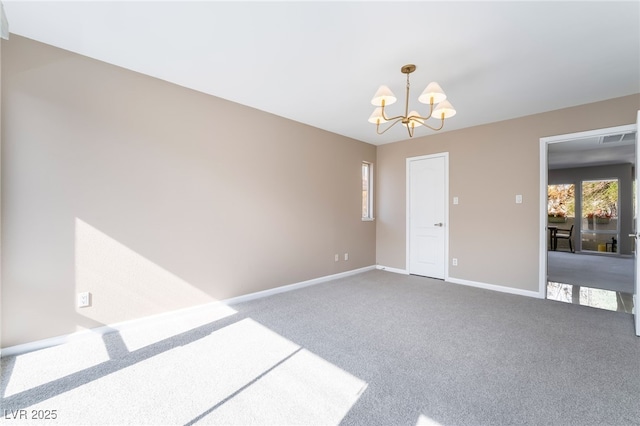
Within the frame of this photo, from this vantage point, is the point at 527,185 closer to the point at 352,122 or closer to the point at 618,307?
the point at 618,307

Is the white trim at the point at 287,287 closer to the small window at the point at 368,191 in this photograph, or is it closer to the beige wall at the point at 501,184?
the small window at the point at 368,191

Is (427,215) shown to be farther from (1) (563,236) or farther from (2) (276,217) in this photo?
(1) (563,236)

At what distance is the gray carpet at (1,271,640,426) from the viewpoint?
1.67 m

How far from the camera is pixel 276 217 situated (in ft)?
13.2

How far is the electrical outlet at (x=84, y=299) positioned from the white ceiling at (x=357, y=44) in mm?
2120

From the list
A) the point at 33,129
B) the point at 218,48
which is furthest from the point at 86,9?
the point at 33,129

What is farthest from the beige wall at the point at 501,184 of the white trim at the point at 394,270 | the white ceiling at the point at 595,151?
the white ceiling at the point at 595,151

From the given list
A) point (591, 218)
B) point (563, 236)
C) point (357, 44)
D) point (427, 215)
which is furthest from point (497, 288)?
point (591, 218)

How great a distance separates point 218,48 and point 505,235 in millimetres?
4329

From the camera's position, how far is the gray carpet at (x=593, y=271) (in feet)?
15.4

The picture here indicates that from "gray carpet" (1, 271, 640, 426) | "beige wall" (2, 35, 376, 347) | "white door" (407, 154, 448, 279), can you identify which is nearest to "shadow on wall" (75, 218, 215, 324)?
"beige wall" (2, 35, 376, 347)

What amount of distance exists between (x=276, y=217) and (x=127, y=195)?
1.78 metres

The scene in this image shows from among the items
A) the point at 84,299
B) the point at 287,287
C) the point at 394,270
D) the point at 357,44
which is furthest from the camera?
the point at 394,270

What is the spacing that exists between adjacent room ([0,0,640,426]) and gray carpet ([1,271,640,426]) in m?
0.02
